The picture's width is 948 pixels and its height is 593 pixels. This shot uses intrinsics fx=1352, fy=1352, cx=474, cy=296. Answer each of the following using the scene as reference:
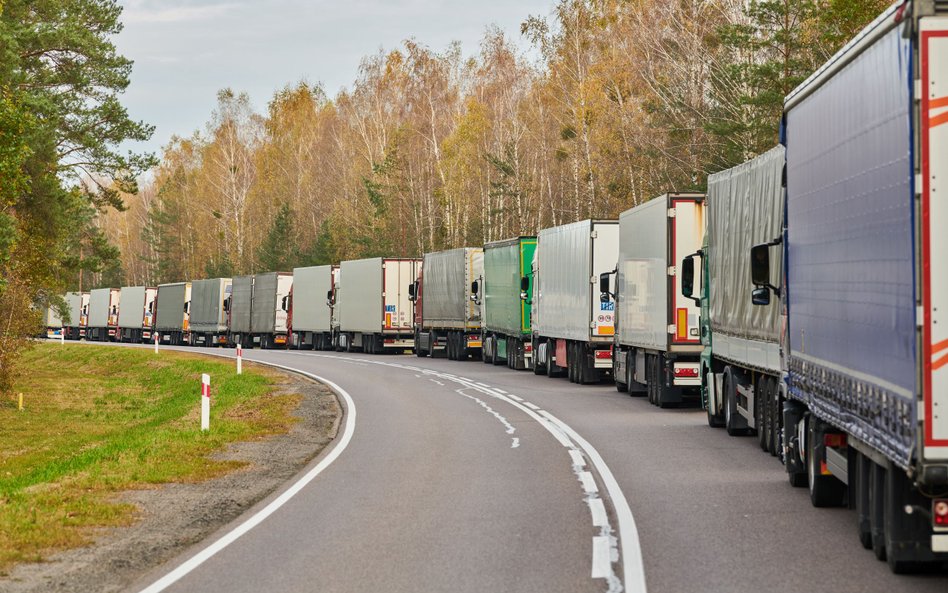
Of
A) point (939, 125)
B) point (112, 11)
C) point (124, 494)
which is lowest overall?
point (124, 494)

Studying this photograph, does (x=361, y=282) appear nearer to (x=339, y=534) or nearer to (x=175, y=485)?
(x=175, y=485)

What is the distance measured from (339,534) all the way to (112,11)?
36.8 metres

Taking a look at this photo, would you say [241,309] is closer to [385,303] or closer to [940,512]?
[385,303]

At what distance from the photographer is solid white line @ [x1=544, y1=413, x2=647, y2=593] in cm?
841

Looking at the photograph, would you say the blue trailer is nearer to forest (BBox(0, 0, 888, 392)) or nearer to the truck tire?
the truck tire

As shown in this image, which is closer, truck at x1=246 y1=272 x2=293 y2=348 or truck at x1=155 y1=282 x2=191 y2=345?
truck at x1=246 y1=272 x2=293 y2=348

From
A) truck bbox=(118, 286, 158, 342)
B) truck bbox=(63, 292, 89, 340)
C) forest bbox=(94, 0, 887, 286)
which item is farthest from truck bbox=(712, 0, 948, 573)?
truck bbox=(63, 292, 89, 340)

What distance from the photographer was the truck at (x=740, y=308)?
48.8ft

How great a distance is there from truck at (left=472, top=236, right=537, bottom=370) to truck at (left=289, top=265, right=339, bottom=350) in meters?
16.9

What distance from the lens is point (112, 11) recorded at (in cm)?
4381

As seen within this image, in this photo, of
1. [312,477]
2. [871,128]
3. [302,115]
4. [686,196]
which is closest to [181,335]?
[302,115]

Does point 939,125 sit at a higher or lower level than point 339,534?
higher

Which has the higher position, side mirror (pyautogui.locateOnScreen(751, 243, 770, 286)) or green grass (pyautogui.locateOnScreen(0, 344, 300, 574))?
side mirror (pyautogui.locateOnScreen(751, 243, 770, 286))

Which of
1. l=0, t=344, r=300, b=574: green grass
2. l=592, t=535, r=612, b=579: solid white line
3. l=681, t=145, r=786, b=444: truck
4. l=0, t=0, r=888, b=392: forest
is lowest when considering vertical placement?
Answer: l=0, t=344, r=300, b=574: green grass
